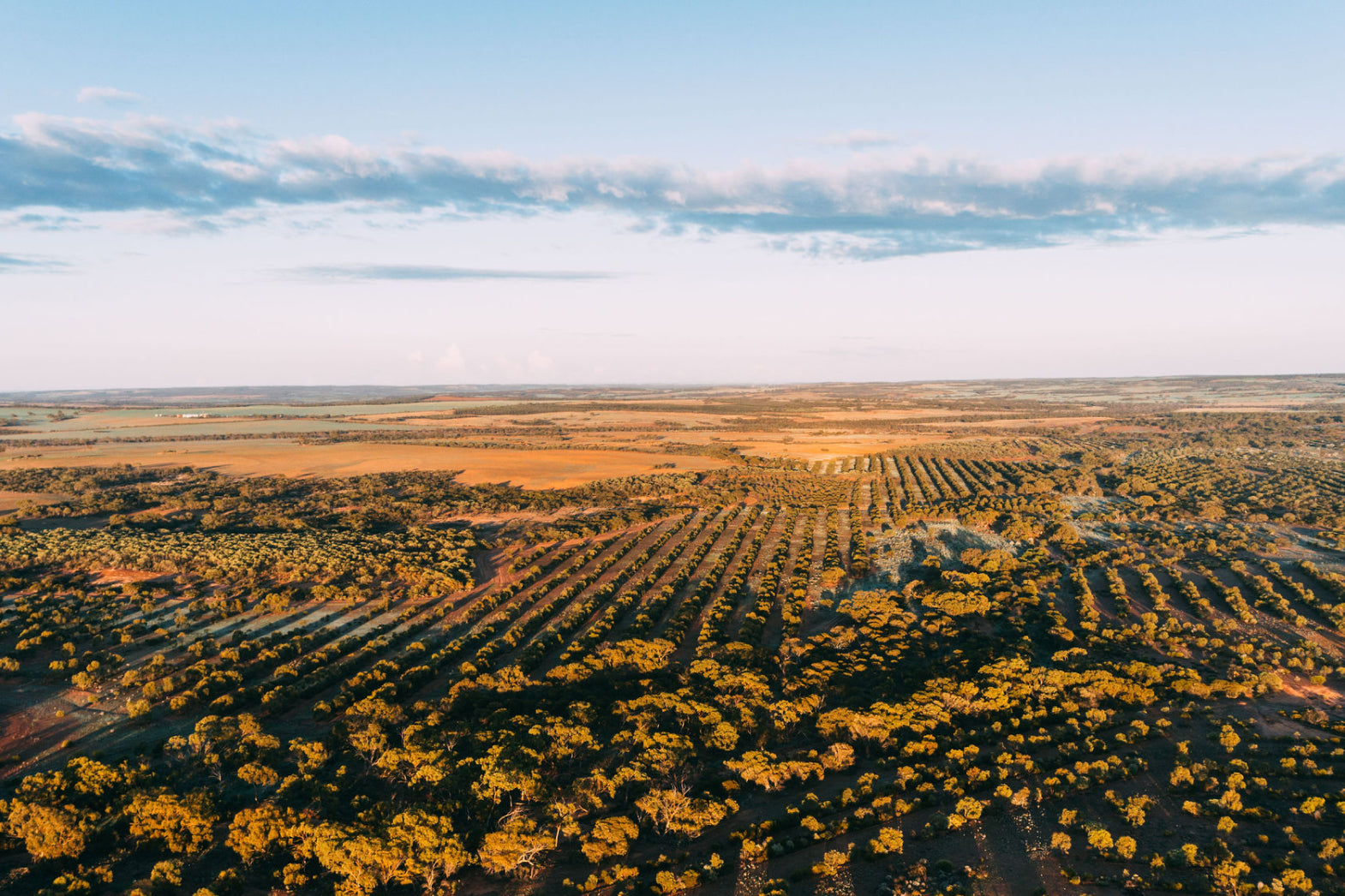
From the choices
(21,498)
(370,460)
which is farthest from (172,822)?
(370,460)

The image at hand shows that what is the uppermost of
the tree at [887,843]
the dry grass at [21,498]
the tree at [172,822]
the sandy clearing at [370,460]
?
the sandy clearing at [370,460]

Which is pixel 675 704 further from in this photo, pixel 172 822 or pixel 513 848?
pixel 172 822

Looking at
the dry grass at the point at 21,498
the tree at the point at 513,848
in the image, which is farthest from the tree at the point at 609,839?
the dry grass at the point at 21,498

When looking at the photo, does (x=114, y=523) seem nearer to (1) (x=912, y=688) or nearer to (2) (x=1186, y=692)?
(1) (x=912, y=688)

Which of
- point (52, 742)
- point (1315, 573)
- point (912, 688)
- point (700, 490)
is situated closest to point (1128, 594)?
point (1315, 573)

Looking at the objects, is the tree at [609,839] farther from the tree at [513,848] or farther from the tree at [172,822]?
the tree at [172,822]
